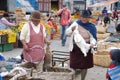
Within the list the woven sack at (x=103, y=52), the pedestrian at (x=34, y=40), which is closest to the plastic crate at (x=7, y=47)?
the woven sack at (x=103, y=52)

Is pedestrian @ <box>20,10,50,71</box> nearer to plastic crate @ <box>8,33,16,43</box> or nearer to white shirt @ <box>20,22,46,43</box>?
white shirt @ <box>20,22,46,43</box>

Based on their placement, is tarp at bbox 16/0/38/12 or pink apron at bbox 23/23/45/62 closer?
pink apron at bbox 23/23/45/62

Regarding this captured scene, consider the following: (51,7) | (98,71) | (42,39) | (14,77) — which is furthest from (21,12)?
(51,7)

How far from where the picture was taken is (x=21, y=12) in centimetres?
1641

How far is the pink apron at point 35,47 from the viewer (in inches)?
268

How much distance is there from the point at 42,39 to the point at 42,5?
2067 centimetres

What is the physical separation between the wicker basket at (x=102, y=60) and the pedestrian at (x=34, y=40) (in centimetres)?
280

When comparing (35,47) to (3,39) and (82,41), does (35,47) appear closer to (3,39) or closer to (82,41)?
(82,41)

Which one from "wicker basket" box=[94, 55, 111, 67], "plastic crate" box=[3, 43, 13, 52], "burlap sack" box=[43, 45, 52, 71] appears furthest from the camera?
"plastic crate" box=[3, 43, 13, 52]

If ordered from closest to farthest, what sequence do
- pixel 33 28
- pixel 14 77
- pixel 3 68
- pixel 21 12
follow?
pixel 14 77, pixel 3 68, pixel 33 28, pixel 21 12

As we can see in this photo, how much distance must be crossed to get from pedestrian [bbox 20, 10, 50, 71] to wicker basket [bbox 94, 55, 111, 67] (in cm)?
280

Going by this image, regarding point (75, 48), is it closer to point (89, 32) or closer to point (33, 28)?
point (89, 32)

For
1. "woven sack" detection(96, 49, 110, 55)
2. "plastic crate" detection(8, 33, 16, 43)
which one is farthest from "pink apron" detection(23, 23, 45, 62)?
"plastic crate" detection(8, 33, 16, 43)

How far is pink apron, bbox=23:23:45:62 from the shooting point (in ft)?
22.4
